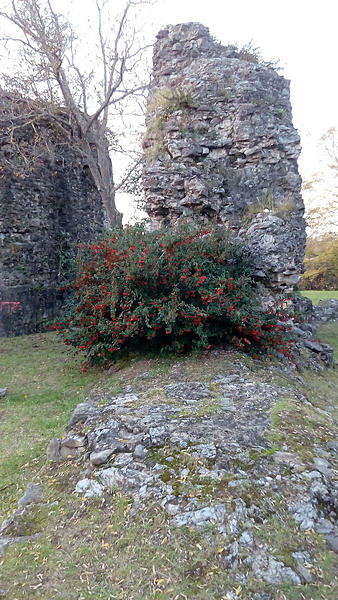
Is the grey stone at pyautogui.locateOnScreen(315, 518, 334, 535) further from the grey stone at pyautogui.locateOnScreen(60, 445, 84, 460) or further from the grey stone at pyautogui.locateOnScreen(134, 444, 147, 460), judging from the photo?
the grey stone at pyautogui.locateOnScreen(60, 445, 84, 460)

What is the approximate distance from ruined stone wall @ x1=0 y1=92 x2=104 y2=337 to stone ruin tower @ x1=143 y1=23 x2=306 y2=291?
11.9ft

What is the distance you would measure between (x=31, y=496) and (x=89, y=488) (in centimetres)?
46

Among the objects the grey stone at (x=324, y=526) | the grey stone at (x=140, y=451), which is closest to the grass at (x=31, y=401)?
the grey stone at (x=140, y=451)

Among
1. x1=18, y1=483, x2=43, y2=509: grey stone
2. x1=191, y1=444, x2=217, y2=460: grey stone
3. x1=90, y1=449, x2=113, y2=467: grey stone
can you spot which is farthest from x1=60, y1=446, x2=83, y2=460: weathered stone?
x1=191, y1=444, x2=217, y2=460: grey stone

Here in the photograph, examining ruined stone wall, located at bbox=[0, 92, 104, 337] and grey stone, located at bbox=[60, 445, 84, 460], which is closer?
grey stone, located at bbox=[60, 445, 84, 460]

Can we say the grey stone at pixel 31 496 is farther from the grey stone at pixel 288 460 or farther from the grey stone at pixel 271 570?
the grey stone at pixel 288 460

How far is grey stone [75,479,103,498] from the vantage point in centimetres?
283

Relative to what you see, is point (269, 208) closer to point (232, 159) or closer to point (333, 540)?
point (232, 159)

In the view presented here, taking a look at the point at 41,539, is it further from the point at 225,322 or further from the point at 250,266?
A: the point at 250,266

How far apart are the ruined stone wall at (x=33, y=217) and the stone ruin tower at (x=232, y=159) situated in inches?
143

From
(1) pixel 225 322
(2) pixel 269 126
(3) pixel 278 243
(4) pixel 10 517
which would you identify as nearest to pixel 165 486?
(4) pixel 10 517

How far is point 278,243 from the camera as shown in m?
6.85

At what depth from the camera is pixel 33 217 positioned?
11188 millimetres

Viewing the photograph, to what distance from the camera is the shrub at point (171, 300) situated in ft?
19.2
